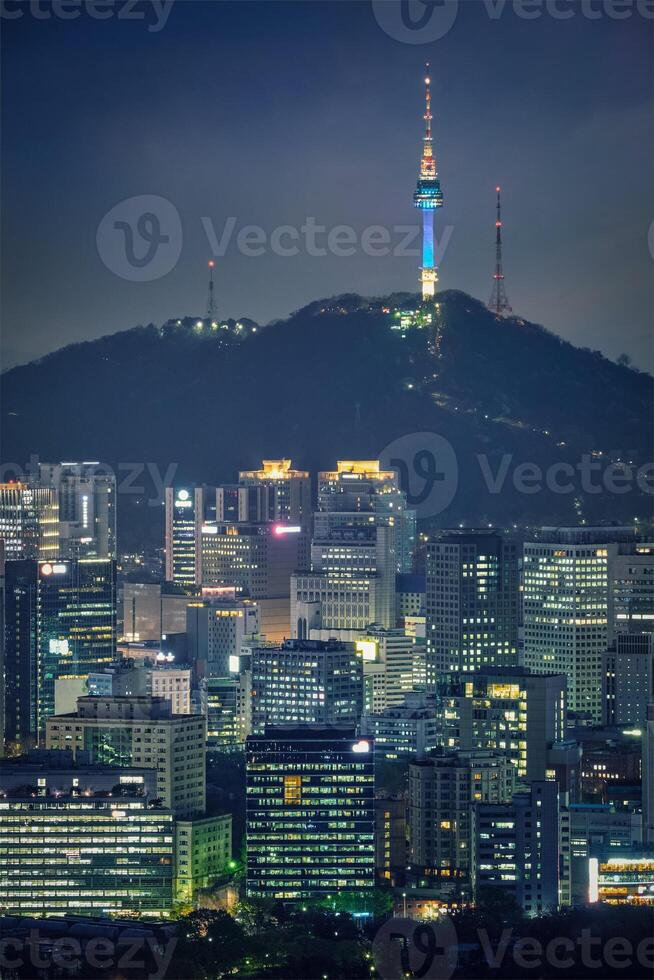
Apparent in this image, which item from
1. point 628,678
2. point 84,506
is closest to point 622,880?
point 628,678

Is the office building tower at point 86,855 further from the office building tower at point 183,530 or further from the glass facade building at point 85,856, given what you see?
the office building tower at point 183,530

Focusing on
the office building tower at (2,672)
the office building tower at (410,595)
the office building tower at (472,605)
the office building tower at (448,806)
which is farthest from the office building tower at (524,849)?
the office building tower at (410,595)

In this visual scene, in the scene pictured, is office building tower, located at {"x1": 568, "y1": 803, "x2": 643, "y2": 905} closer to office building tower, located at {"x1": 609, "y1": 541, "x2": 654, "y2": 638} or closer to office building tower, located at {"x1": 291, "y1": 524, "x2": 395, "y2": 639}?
office building tower, located at {"x1": 609, "y1": 541, "x2": 654, "y2": 638}

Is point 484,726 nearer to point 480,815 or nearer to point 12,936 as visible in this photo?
point 480,815

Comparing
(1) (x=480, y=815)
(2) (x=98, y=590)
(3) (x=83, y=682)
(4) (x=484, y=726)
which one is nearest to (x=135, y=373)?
(2) (x=98, y=590)

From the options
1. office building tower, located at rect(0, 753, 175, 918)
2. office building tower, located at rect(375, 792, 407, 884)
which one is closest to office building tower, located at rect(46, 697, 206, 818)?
office building tower, located at rect(0, 753, 175, 918)
